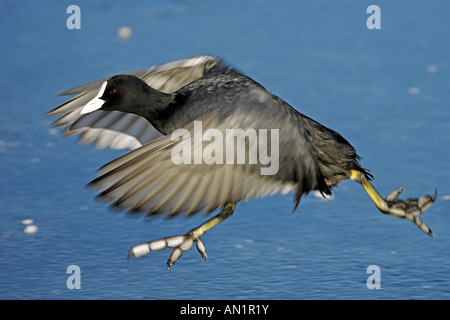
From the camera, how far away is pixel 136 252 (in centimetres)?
398

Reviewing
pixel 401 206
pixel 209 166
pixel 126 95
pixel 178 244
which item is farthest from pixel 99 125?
pixel 401 206

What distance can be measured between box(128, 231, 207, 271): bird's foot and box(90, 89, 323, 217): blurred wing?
1.72 ft

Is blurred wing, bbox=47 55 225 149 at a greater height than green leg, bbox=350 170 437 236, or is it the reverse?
blurred wing, bbox=47 55 225 149

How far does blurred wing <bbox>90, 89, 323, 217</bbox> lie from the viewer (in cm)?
347

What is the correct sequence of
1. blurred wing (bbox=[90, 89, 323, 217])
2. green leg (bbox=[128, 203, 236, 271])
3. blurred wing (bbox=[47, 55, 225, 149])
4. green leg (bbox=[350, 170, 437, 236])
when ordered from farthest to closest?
blurred wing (bbox=[47, 55, 225, 149]) < green leg (bbox=[350, 170, 437, 236]) < green leg (bbox=[128, 203, 236, 271]) < blurred wing (bbox=[90, 89, 323, 217])

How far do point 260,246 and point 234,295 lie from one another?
0.46m

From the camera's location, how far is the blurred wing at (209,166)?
3.47 metres

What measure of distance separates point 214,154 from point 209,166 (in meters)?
0.05

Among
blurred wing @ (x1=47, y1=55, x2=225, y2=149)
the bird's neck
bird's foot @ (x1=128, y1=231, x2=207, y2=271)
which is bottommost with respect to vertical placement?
bird's foot @ (x1=128, y1=231, x2=207, y2=271)

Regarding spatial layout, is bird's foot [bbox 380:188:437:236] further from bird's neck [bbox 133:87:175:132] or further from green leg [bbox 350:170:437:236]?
bird's neck [bbox 133:87:175:132]

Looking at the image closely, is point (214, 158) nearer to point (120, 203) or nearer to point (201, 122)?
point (201, 122)

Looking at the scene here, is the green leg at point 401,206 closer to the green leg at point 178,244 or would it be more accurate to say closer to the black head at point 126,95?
the green leg at point 178,244

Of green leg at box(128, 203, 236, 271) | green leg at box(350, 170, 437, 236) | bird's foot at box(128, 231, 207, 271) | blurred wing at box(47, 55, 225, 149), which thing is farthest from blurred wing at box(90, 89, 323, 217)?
blurred wing at box(47, 55, 225, 149)

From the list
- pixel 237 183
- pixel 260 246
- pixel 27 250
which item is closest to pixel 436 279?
pixel 260 246
